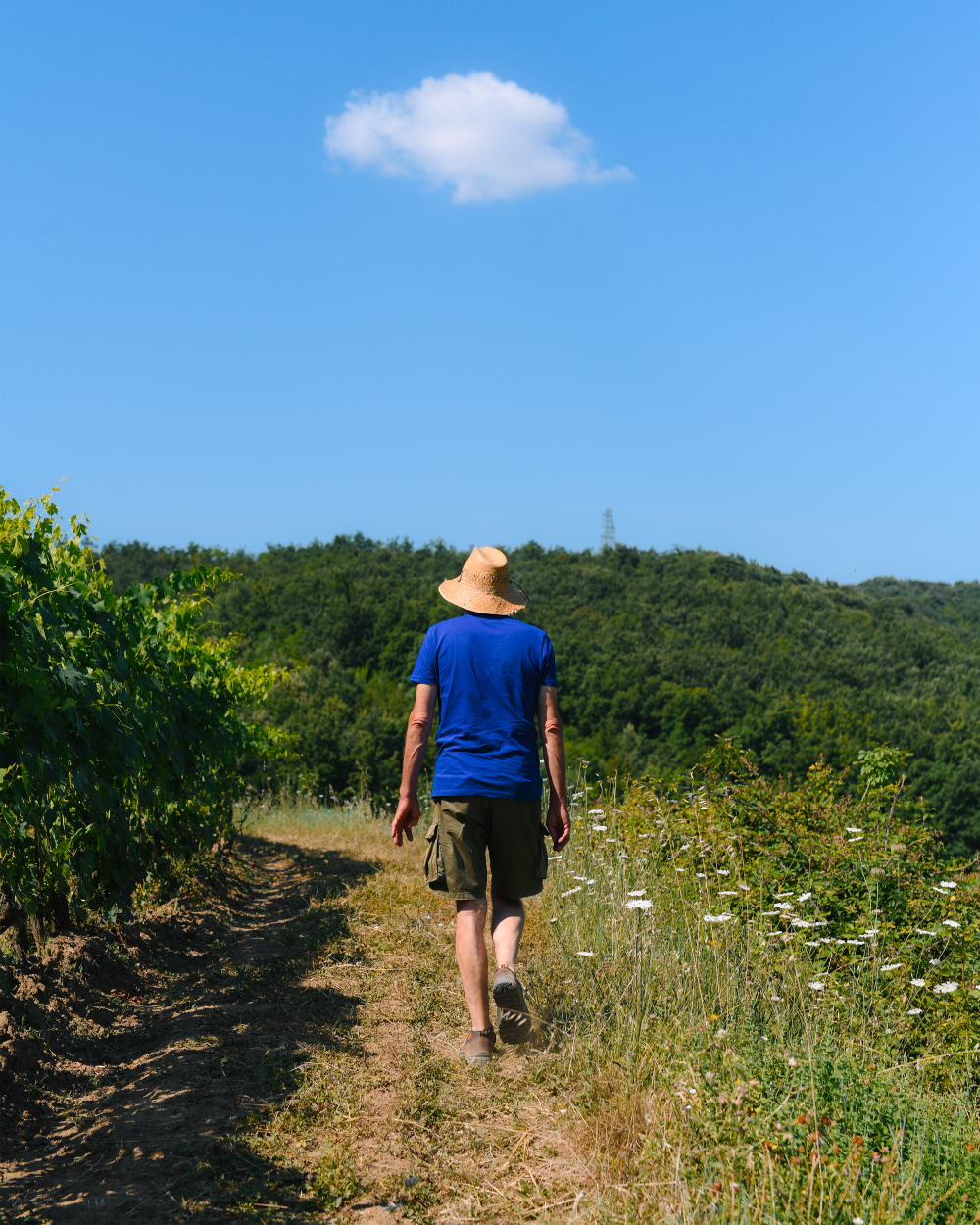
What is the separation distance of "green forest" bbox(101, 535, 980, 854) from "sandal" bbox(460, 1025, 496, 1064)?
64.0 feet

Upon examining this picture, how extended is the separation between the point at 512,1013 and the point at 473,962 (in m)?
0.21

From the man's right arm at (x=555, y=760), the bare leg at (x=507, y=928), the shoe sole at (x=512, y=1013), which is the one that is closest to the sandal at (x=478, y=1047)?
the shoe sole at (x=512, y=1013)

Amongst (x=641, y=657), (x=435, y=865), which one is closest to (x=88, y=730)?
(x=435, y=865)

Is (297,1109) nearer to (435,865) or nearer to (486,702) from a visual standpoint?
(435,865)

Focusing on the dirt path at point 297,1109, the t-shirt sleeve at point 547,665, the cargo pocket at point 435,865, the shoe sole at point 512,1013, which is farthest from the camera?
the t-shirt sleeve at point 547,665

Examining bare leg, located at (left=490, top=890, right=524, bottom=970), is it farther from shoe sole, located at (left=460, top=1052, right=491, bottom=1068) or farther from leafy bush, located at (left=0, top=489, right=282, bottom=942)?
leafy bush, located at (left=0, top=489, right=282, bottom=942)

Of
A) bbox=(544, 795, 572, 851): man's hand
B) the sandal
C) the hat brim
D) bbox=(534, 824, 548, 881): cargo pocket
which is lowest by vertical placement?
the sandal

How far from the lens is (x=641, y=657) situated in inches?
1578

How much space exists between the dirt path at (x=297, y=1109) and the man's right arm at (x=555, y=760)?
781mm

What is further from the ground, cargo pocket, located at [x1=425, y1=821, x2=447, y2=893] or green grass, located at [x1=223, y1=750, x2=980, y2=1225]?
cargo pocket, located at [x1=425, y1=821, x2=447, y2=893]

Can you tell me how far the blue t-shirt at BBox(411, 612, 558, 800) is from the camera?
11.2 feet

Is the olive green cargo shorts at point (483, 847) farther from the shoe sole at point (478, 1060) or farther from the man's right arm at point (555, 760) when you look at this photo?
the shoe sole at point (478, 1060)

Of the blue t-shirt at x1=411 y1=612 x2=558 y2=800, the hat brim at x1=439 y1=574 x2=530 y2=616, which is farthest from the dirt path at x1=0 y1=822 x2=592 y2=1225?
the hat brim at x1=439 y1=574 x2=530 y2=616

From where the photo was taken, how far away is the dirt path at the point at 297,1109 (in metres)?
2.50
